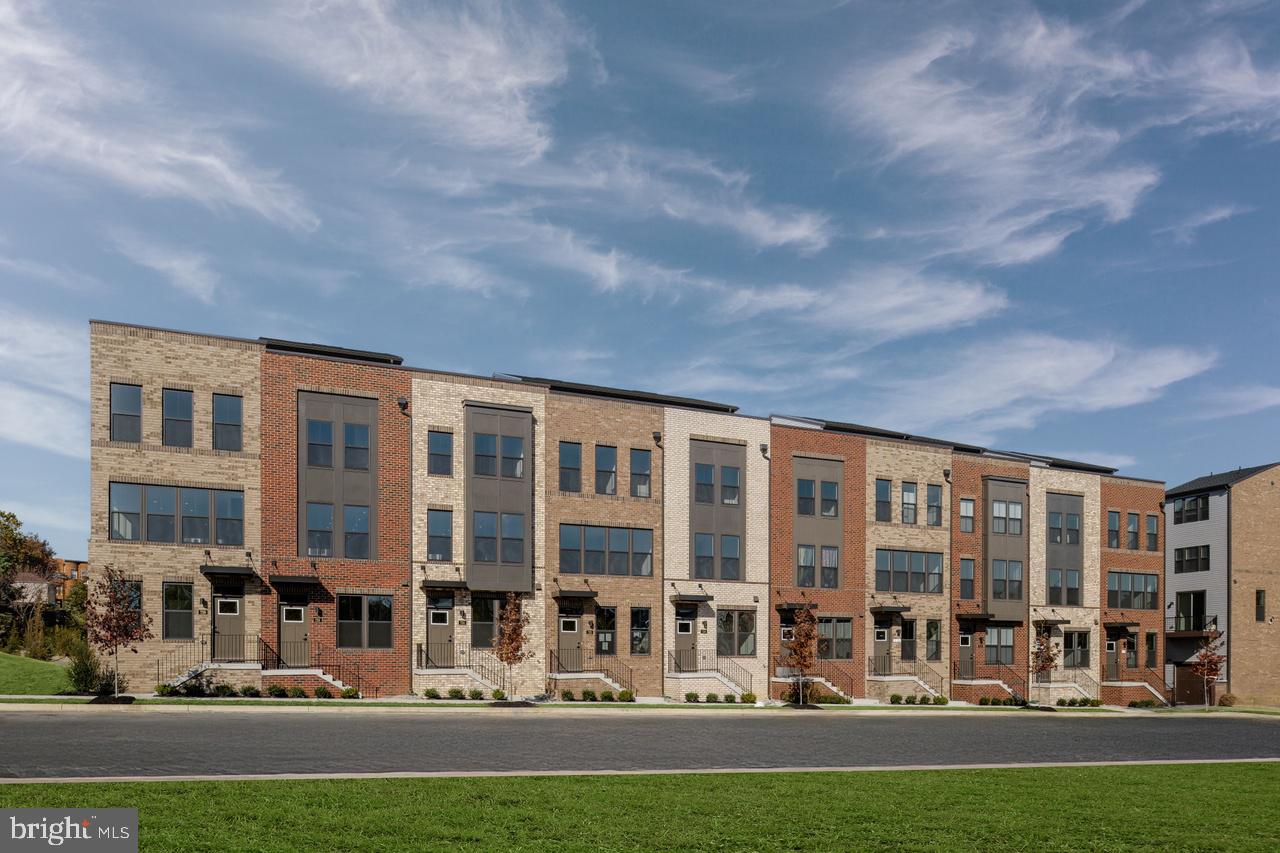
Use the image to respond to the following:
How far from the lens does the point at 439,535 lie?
1548 inches

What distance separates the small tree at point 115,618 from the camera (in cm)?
3188

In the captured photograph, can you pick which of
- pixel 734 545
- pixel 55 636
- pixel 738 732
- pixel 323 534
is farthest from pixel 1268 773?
pixel 55 636

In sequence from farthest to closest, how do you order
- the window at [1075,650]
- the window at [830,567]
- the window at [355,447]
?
the window at [1075,650]
the window at [830,567]
the window at [355,447]

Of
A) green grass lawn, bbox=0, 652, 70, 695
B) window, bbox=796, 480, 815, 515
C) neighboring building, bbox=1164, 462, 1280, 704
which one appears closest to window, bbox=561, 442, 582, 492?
window, bbox=796, 480, 815, 515

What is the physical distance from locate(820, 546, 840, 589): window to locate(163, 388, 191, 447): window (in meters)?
26.2

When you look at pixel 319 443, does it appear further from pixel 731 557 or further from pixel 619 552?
pixel 731 557

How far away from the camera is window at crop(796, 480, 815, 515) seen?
47.3m

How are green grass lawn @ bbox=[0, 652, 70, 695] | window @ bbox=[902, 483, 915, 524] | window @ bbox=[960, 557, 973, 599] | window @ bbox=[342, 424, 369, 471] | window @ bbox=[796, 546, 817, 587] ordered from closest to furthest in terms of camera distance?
green grass lawn @ bbox=[0, 652, 70, 695] < window @ bbox=[342, 424, 369, 471] < window @ bbox=[796, 546, 817, 587] < window @ bbox=[902, 483, 915, 524] < window @ bbox=[960, 557, 973, 599]

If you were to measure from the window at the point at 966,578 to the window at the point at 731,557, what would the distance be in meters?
12.7

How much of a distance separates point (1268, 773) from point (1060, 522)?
34.7m

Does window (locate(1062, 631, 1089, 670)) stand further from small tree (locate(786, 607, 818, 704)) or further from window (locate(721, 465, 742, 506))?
window (locate(721, 465, 742, 506))

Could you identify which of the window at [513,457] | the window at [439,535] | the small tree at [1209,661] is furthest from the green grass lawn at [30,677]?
the small tree at [1209,661]

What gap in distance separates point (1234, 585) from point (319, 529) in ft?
158

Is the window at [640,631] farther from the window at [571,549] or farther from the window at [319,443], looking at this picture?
the window at [319,443]
